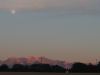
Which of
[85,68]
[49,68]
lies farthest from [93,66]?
[49,68]

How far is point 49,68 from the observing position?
425ft

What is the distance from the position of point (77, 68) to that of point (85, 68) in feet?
6.80

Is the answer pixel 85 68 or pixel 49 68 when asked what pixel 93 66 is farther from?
pixel 49 68

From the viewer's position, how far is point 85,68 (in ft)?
421

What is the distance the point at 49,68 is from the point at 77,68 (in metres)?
7.22

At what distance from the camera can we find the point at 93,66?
12988 cm

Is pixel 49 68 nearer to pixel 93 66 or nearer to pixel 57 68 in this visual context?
pixel 57 68

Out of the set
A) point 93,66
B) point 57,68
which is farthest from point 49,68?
point 93,66

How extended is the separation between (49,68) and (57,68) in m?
2.61

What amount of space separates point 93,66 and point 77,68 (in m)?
4.36
